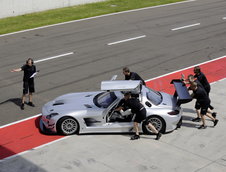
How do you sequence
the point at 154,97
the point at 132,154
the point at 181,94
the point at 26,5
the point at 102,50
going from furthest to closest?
the point at 26,5 → the point at 102,50 → the point at 154,97 → the point at 181,94 → the point at 132,154

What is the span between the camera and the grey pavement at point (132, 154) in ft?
34.8

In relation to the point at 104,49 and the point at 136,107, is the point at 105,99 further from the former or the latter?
the point at 104,49

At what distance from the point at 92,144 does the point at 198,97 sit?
3335 millimetres

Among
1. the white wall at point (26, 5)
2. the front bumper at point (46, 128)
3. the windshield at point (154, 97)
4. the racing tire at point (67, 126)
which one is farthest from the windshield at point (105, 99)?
the white wall at point (26, 5)

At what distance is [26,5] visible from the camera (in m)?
28.4

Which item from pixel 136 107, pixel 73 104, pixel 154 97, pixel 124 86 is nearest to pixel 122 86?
pixel 124 86

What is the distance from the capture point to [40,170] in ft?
34.4

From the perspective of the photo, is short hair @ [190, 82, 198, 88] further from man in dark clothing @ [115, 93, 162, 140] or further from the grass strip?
the grass strip

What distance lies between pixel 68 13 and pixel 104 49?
855 centimetres

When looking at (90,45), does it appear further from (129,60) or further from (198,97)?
(198,97)

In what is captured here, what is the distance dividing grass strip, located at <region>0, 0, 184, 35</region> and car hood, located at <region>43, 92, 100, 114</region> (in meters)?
13.1

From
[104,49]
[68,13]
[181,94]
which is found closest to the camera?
[181,94]

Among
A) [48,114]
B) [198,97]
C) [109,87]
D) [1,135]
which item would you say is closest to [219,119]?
[198,97]

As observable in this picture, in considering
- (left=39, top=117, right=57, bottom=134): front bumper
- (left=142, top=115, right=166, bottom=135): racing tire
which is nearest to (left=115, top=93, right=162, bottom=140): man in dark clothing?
(left=142, top=115, right=166, bottom=135): racing tire
